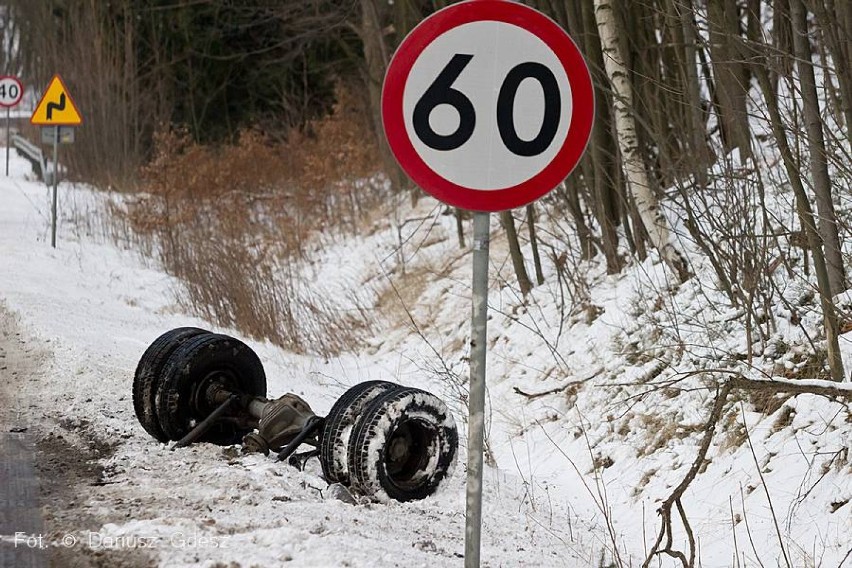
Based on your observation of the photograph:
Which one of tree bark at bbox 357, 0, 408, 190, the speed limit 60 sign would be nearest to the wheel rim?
the speed limit 60 sign

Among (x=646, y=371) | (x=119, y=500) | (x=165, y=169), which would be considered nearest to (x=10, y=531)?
(x=119, y=500)

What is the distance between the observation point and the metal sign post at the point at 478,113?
4082 mm

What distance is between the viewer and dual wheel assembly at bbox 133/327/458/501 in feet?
17.8

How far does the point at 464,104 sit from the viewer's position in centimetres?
411

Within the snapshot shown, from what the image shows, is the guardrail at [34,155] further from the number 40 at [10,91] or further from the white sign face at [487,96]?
the white sign face at [487,96]

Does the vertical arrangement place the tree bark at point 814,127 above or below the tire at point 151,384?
above

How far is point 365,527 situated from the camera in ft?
16.3

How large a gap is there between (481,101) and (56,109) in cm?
1376

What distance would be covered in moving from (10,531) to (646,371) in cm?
468

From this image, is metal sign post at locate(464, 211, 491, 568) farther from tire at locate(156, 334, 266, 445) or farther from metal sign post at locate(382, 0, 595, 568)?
tire at locate(156, 334, 266, 445)

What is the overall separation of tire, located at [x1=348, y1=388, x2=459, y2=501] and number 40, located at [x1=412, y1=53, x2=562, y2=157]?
1706 millimetres

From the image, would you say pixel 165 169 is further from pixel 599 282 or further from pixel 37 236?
pixel 599 282

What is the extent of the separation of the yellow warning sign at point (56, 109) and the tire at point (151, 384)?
35.8ft

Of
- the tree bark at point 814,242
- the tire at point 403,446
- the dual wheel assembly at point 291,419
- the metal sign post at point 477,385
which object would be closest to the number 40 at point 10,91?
the dual wheel assembly at point 291,419
